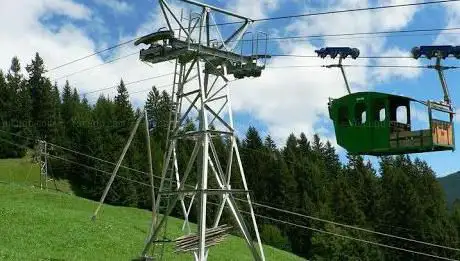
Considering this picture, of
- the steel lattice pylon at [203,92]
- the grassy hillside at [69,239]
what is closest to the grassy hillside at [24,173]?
the grassy hillside at [69,239]

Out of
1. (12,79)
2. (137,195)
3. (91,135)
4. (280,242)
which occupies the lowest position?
(280,242)

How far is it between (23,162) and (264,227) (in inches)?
1605

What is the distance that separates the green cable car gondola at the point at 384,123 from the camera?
1698 centimetres

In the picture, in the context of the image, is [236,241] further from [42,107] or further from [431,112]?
[42,107]

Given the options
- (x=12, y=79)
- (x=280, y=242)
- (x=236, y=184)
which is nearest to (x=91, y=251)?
(x=280, y=242)

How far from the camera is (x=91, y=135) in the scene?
305 ft

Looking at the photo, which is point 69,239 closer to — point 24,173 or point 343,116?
point 343,116

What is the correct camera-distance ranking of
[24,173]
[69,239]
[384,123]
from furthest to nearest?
1. [24,173]
2. [69,239]
3. [384,123]

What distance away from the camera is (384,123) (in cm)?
1806

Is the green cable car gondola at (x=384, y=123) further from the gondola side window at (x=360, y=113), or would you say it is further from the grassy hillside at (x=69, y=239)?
the grassy hillside at (x=69, y=239)

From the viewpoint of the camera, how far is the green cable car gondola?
17.0 m

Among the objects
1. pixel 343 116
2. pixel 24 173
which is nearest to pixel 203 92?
pixel 343 116

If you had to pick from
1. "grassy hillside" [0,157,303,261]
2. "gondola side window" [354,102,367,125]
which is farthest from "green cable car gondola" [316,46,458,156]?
"grassy hillside" [0,157,303,261]

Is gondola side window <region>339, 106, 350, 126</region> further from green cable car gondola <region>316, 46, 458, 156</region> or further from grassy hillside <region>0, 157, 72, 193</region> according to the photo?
grassy hillside <region>0, 157, 72, 193</region>
